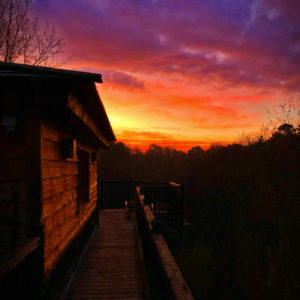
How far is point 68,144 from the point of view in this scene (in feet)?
13.1

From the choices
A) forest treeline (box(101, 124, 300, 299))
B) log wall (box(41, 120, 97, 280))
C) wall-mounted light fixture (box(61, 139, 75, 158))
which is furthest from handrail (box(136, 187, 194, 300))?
forest treeline (box(101, 124, 300, 299))

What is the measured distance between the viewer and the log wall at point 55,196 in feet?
10.4

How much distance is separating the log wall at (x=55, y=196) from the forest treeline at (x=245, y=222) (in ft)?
19.1

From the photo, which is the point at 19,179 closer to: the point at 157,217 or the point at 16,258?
the point at 16,258

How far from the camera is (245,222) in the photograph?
9.50 m

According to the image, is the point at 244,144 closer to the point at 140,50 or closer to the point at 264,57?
the point at 264,57

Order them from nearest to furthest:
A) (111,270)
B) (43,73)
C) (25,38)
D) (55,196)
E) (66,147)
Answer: (43,73), (55,196), (66,147), (111,270), (25,38)

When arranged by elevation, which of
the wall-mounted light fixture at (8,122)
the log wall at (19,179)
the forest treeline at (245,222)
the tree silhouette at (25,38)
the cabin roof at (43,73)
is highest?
the tree silhouette at (25,38)

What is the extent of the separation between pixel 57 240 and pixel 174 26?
23.2 ft

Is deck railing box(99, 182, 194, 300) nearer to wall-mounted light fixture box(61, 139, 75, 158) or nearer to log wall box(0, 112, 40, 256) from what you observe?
log wall box(0, 112, 40, 256)

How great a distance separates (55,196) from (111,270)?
2.67 metres

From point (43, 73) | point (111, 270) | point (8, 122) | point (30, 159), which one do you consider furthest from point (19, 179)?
point (111, 270)

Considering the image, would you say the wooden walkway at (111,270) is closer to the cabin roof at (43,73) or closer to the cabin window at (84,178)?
the cabin window at (84,178)

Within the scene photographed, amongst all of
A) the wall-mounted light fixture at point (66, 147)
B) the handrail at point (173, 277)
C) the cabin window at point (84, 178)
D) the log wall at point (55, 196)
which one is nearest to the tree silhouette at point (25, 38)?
the cabin window at point (84, 178)
